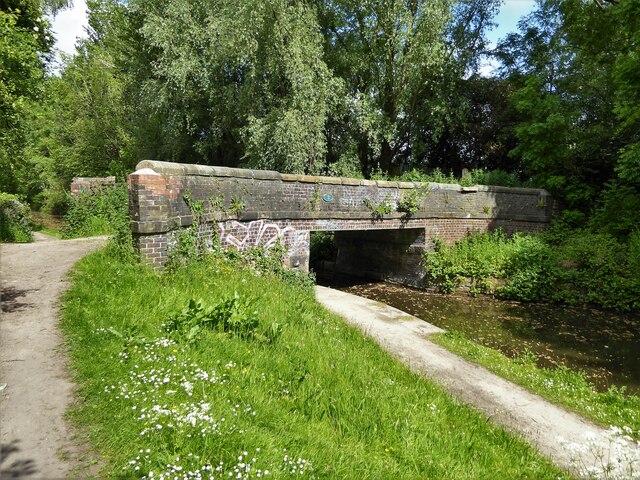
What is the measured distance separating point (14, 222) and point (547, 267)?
653 inches

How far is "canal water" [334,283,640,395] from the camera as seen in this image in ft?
23.4

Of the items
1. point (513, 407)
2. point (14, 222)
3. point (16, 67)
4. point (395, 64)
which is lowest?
point (513, 407)

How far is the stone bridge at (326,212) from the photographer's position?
6.16 meters

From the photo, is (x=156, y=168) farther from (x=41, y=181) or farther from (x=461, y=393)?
(x=41, y=181)

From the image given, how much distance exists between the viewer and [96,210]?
42.1ft

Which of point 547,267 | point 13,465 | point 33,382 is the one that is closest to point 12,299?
point 33,382

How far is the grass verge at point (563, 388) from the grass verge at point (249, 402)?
5.60 ft

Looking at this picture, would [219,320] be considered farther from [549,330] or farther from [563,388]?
[549,330]

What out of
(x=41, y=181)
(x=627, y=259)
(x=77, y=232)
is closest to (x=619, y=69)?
(x=627, y=259)

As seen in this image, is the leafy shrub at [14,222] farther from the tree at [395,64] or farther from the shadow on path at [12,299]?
the tree at [395,64]

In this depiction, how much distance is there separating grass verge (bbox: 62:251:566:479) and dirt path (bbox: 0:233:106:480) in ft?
0.57

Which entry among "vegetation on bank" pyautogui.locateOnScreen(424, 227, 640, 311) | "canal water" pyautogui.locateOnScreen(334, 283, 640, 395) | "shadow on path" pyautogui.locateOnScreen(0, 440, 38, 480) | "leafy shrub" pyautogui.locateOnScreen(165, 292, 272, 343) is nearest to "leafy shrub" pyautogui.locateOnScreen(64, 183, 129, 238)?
"canal water" pyautogui.locateOnScreen(334, 283, 640, 395)

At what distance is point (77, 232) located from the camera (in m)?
12.1

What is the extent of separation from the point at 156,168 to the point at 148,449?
179 inches
